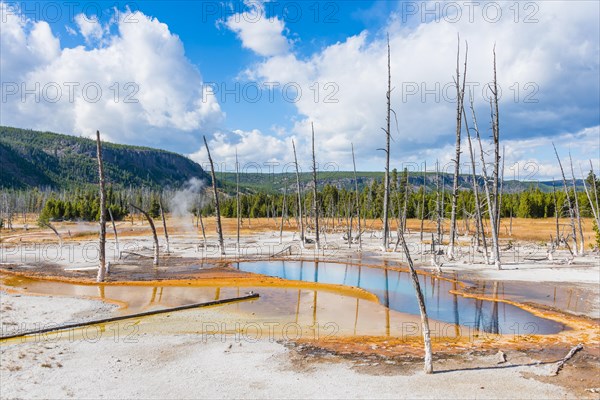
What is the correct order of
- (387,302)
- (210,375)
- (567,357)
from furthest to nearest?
1. (387,302)
2. (567,357)
3. (210,375)

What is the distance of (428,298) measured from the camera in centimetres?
2027

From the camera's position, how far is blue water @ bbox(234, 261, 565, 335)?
51.7 ft

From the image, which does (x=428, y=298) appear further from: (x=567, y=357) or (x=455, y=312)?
(x=567, y=357)

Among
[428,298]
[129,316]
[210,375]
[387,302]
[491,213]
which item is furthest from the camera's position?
[491,213]

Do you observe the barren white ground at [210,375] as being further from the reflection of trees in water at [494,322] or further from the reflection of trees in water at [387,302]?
the reflection of trees in water at [387,302]

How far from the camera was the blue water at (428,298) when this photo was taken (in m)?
15.8

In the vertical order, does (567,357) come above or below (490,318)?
above

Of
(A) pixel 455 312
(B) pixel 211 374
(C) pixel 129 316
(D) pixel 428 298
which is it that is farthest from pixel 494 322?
(C) pixel 129 316

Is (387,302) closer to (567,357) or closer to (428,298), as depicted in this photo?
(428,298)

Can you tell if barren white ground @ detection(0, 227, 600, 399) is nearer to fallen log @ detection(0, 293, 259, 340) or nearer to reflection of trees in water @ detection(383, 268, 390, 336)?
fallen log @ detection(0, 293, 259, 340)

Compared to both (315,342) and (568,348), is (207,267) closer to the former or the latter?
(315,342)

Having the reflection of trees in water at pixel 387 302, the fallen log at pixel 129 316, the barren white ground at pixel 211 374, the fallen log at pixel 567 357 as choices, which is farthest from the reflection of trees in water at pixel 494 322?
the fallen log at pixel 129 316

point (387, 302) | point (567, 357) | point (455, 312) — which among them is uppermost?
point (567, 357)

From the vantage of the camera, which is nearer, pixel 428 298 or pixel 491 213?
pixel 428 298
